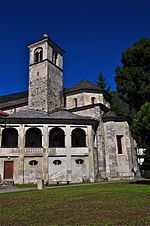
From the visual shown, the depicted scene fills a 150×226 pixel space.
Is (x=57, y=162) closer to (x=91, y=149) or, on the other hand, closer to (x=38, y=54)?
(x=91, y=149)

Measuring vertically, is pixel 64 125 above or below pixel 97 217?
above

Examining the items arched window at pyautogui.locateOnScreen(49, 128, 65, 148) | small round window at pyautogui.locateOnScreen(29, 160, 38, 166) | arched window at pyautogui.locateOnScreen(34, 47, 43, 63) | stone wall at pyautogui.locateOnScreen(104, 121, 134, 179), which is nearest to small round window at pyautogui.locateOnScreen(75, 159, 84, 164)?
arched window at pyautogui.locateOnScreen(49, 128, 65, 148)

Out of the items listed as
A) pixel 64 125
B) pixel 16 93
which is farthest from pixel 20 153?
pixel 16 93

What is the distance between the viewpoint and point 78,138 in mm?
32781

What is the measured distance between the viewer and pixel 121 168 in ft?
99.9

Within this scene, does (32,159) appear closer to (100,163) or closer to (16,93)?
(100,163)

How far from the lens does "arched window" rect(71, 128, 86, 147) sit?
3247 centimetres

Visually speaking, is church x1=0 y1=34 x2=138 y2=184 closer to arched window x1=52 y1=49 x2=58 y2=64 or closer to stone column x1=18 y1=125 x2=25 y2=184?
stone column x1=18 y1=125 x2=25 y2=184

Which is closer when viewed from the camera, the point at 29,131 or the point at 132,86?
the point at 132,86

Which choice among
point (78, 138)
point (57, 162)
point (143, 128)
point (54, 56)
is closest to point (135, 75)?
point (143, 128)

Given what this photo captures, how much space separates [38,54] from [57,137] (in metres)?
16.1

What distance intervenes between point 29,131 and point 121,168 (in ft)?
45.2

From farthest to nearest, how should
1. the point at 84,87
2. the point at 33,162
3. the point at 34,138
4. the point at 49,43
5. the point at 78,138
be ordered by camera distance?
the point at 49,43 → the point at 84,87 → the point at 78,138 → the point at 34,138 → the point at 33,162

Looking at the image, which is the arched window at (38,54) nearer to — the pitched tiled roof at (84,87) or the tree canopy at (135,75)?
the pitched tiled roof at (84,87)
